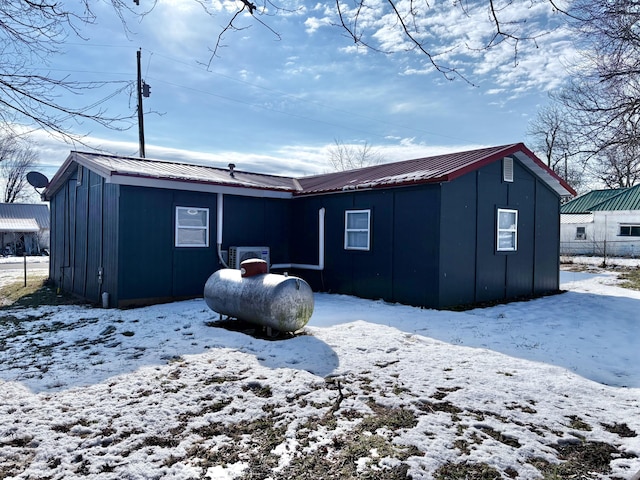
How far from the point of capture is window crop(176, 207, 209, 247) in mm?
9648

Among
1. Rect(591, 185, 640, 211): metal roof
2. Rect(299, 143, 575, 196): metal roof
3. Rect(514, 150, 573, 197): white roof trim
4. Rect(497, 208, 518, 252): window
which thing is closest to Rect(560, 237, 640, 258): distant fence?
Rect(591, 185, 640, 211): metal roof

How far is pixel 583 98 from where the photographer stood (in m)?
10.7

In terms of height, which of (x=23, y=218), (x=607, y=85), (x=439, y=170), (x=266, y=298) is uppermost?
(x=607, y=85)

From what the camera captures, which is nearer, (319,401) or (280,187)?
(319,401)

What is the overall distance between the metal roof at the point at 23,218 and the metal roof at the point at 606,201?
123ft

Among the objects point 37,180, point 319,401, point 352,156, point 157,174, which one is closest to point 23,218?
point 37,180

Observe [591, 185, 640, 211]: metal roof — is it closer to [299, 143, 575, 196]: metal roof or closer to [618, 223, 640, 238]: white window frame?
[618, 223, 640, 238]: white window frame

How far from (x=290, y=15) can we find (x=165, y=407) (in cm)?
356

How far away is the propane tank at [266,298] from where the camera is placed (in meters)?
6.10

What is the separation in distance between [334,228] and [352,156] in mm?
24574

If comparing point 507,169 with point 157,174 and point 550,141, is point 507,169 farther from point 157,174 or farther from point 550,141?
point 550,141

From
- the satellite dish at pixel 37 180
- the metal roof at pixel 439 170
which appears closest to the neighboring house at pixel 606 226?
the metal roof at pixel 439 170

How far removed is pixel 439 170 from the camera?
9.16 meters

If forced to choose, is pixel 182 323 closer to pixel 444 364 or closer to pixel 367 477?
pixel 444 364
